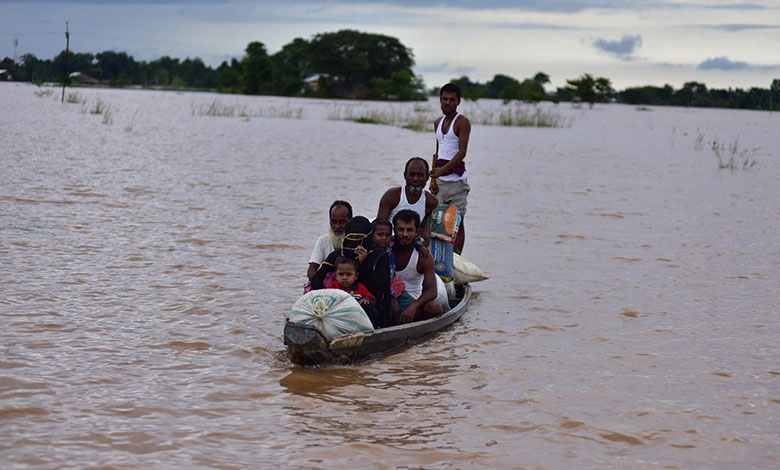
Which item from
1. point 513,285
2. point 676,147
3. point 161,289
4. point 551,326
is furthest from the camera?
point 676,147

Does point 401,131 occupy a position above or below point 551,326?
above

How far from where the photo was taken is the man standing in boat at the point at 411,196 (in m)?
6.61

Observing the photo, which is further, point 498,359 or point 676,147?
point 676,147

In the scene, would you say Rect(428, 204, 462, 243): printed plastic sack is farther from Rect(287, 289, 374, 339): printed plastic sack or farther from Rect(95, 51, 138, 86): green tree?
Rect(95, 51, 138, 86): green tree

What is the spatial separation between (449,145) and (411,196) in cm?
155

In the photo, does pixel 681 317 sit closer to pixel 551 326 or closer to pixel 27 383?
pixel 551 326

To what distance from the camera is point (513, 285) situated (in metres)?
8.48

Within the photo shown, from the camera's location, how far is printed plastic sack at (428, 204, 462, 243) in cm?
721

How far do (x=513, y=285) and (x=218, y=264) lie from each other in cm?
311

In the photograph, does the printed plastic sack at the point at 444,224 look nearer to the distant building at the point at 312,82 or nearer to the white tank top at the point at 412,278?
the white tank top at the point at 412,278

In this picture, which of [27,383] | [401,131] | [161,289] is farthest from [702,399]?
[401,131]

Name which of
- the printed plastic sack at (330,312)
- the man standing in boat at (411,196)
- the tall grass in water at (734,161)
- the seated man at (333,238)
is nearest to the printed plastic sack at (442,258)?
the man standing in boat at (411,196)

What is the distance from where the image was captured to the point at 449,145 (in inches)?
320

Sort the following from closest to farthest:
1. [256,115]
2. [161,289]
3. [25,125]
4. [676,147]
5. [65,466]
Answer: [65,466] < [161,289] < [25,125] < [676,147] < [256,115]
